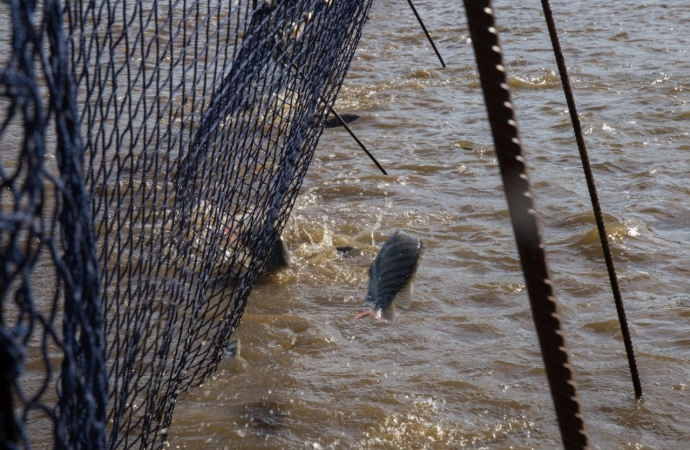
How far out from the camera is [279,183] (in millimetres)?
3922

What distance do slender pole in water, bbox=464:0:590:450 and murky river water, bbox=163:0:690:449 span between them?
83.6 inches

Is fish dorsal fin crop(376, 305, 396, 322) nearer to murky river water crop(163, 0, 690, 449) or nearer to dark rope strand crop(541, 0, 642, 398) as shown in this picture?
murky river water crop(163, 0, 690, 449)

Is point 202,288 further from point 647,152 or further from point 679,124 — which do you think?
point 679,124

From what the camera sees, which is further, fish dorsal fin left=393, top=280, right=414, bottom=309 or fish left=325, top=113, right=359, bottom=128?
fish left=325, top=113, right=359, bottom=128

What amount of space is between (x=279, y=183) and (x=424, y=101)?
5580 mm

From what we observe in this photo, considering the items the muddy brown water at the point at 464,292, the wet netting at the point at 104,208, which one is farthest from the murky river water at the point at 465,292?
the wet netting at the point at 104,208

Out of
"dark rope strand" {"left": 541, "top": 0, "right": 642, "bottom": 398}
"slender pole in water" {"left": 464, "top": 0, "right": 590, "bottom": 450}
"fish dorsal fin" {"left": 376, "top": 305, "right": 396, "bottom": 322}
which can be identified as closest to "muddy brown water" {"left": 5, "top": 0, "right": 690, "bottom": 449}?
"fish dorsal fin" {"left": 376, "top": 305, "right": 396, "bottom": 322}

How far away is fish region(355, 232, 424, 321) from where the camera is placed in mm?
4305

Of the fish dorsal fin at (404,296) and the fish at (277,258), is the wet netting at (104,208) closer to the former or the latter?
the fish at (277,258)

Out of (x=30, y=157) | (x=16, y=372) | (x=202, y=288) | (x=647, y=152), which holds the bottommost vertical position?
(x=647, y=152)

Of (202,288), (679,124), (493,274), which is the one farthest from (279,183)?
(679,124)

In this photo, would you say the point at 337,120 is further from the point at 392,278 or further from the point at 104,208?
the point at 104,208

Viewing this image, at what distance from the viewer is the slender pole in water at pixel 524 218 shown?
1400 mm

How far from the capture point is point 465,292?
5039 mm
